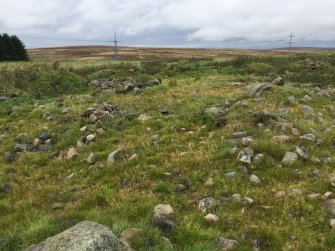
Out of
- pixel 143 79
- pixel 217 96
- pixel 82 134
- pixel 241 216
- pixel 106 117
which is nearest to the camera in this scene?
pixel 241 216

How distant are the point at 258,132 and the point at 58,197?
5.86 m

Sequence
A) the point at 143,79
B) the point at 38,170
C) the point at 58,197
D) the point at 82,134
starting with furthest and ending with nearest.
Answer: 1. the point at 143,79
2. the point at 82,134
3. the point at 38,170
4. the point at 58,197

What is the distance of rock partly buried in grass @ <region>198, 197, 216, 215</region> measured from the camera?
836 centimetres

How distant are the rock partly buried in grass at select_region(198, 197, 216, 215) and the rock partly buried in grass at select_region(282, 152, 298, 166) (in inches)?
98.2

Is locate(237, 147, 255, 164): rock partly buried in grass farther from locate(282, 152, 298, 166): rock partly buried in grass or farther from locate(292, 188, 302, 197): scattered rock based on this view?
locate(292, 188, 302, 197): scattered rock

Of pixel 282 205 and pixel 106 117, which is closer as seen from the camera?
pixel 282 205

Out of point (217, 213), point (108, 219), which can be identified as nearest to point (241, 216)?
point (217, 213)

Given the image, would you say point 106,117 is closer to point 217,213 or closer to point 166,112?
point 166,112

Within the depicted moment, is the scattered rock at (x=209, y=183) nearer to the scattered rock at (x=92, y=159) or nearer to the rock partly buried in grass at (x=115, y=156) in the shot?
the rock partly buried in grass at (x=115, y=156)

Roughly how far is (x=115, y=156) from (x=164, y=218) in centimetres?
384

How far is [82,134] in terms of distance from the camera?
1366 centimetres

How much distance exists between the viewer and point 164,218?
7672 mm

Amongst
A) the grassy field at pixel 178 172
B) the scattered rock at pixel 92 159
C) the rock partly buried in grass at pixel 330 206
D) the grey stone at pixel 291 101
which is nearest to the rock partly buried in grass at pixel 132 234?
the grassy field at pixel 178 172

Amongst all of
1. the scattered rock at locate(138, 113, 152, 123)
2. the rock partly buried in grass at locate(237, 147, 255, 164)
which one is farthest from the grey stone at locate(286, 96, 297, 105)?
the rock partly buried in grass at locate(237, 147, 255, 164)
